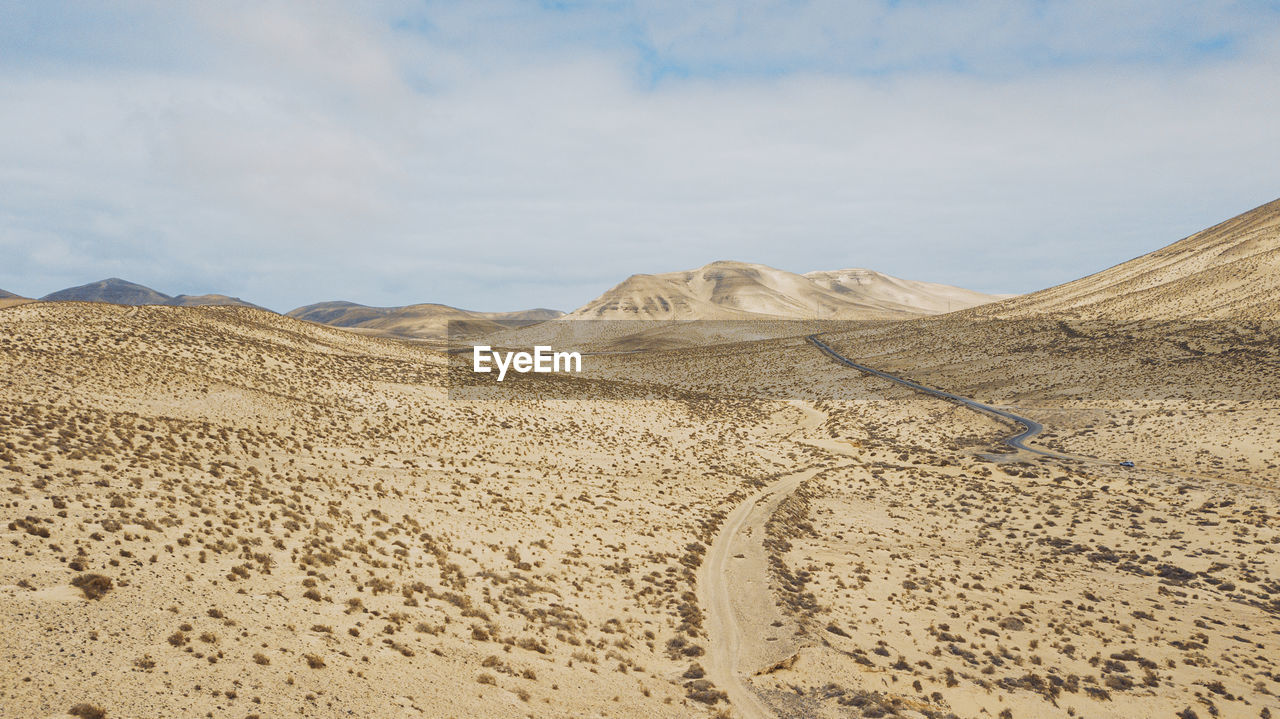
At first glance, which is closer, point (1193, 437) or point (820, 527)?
point (820, 527)

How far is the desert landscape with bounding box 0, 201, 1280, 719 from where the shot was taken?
12.9 meters

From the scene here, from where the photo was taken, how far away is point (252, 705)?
10.6m

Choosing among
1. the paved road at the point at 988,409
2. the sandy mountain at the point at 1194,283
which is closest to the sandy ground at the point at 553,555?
the paved road at the point at 988,409

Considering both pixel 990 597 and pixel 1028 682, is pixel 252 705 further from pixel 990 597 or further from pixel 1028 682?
pixel 990 597

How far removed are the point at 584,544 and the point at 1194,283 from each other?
284 ft

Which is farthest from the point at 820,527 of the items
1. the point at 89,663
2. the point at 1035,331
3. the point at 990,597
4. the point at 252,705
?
the point at 1035,331

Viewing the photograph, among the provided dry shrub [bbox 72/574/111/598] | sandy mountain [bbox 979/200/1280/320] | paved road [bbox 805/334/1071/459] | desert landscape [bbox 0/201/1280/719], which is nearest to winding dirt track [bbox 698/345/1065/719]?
desert landscape [bbox 0/201/1280/719]

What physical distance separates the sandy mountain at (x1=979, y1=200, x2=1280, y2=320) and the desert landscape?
66.3 ft

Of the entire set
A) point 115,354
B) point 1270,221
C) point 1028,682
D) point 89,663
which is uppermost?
point 1270,221

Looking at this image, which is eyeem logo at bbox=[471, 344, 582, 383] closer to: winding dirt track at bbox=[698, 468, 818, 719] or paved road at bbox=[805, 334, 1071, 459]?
paved road at bbox=[805, 334, 1071, 459]

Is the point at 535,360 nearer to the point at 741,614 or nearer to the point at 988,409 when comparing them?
the point at 988,409

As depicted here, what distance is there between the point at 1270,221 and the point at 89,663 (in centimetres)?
12817

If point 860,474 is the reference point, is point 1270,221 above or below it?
above

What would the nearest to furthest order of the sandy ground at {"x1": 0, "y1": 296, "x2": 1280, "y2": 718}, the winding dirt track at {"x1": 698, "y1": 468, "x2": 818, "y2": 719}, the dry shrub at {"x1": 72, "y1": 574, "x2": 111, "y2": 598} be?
Answer: the dry shrub at {"x1": 72, "y1": 574, "x2": 111, "y2": 598} → the sandy ground at {"x1": 0, "y1": 296, "x2": 1280, "y2": 718} → the winding dirt track at {"x1": 698, "y1": 468, "x2": 818, "y2": 719}
